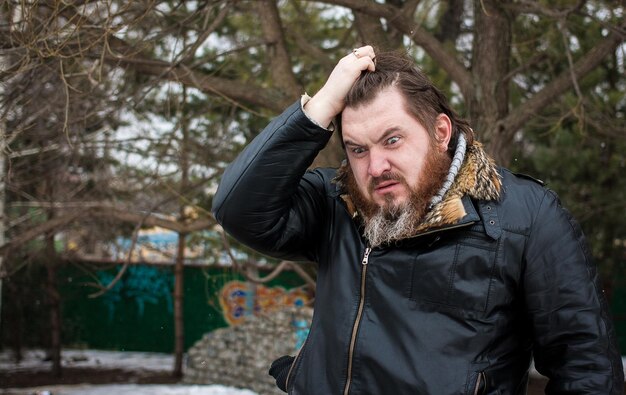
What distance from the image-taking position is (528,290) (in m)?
1.90

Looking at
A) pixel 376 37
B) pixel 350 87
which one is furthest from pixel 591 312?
pixel 376 37

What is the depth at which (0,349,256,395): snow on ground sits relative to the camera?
1263cm

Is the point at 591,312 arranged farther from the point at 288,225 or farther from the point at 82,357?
the point at 82,357

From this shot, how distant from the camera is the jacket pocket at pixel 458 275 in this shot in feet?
6.25

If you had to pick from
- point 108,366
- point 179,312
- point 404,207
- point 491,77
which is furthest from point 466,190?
point 108,366

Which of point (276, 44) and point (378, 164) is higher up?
point (276, 44)

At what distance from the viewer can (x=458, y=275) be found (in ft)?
6.31

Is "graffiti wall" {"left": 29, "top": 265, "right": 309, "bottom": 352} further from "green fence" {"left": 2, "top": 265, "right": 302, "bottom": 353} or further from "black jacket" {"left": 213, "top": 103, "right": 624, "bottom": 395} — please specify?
"black jacket" {"left": 213, "top": 103, "right": 624, "bottom": 395}

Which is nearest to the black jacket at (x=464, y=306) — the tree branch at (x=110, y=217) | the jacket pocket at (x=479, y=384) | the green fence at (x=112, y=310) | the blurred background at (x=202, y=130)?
the jacket pocket at (x=479, y=384)

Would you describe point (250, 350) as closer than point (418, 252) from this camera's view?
No

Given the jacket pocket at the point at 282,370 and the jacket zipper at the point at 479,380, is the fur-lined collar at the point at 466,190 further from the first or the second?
the jacket pocket at the point at 282,370

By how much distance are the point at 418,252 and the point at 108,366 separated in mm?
15149

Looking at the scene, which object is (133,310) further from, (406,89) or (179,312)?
(406,89)

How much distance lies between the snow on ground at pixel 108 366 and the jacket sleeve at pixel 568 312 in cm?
1041
